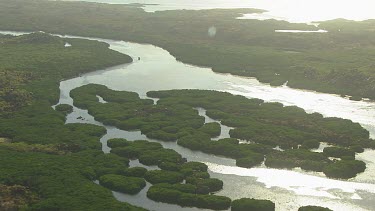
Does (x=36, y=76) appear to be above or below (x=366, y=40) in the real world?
below

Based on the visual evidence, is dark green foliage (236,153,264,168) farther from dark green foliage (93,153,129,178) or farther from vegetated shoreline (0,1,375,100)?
vegetated shoreline (0,1,375,100)

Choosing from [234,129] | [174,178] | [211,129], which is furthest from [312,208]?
[211,129]

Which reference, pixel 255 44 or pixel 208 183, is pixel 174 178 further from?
pixel 255 44

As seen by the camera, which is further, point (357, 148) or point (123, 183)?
point (357, 148)

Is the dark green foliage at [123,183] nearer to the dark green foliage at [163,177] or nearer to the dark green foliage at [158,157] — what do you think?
the dark green foliage at [163,177]

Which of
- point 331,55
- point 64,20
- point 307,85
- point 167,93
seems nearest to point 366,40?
point 331,55

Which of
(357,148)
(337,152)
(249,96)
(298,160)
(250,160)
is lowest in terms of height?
(250,160)

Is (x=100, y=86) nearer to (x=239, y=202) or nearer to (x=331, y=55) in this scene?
(x=239, y=202)
